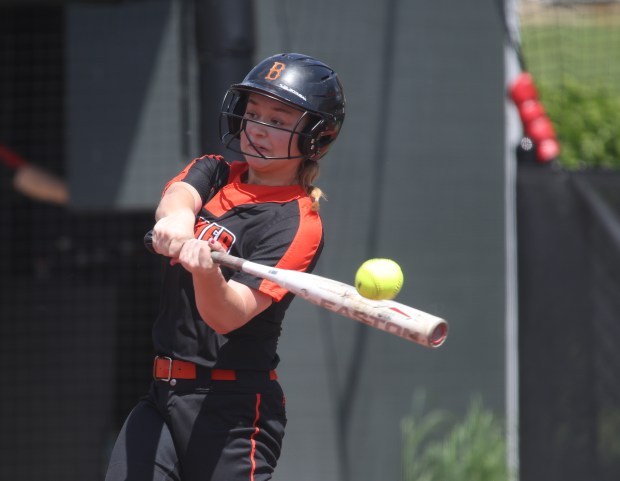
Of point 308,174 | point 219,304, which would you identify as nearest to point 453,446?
point 308,174

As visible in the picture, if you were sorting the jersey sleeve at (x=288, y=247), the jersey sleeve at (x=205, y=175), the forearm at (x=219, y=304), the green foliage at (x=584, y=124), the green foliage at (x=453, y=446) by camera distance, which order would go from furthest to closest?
the green foliage at (x=584, y=124), the green foliage at (x=453, y=446), the jersey sleeve at (x=205, y=175), the jersey sleeve at (x=288, y=247), the forearm at (x=219, y=304)

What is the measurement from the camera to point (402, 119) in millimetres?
5609

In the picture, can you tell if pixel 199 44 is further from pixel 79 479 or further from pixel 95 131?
pixel 79 479

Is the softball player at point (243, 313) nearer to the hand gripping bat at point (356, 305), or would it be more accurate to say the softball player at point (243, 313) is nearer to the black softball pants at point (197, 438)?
the black softball pants at point (197, 438)

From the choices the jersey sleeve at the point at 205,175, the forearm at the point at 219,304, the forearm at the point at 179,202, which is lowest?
the forearm at the point at 219,304

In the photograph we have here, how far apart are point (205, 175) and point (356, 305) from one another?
0.75 meters

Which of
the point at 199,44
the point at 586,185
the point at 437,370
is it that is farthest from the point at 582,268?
the point at 199,44

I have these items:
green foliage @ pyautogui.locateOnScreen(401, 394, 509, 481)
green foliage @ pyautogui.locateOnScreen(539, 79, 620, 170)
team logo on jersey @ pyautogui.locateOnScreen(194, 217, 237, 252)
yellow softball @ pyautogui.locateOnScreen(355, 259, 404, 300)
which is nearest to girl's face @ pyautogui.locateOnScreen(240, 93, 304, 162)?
team logo on jersey @ pyautogui.locateOnScreen(194, 217, 237, 252)

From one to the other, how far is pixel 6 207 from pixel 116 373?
1321 mm

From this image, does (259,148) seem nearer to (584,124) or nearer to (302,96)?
(302,96)

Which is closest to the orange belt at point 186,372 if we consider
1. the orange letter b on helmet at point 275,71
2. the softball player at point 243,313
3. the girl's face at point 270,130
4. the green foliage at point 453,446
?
the softball player at point 243,313

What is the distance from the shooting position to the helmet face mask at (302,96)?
2.94m

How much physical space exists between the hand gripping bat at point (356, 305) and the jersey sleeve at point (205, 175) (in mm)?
329

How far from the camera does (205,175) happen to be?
10.2 feet
